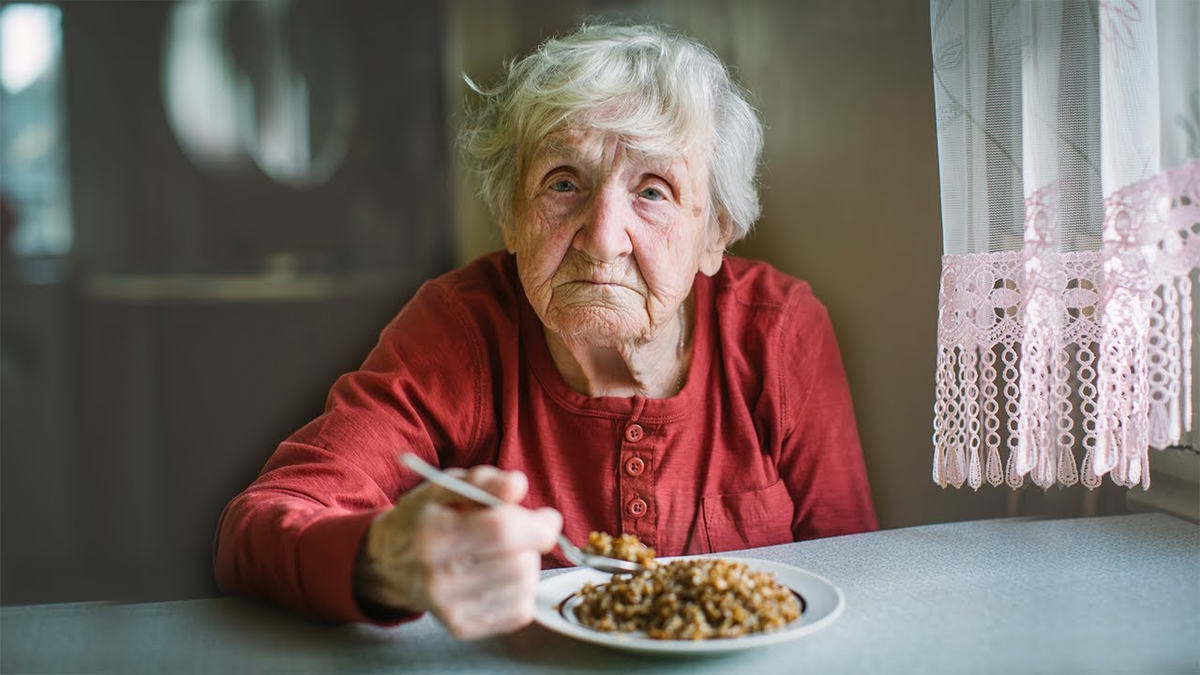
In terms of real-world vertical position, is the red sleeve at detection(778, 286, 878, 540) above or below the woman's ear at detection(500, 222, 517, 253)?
below

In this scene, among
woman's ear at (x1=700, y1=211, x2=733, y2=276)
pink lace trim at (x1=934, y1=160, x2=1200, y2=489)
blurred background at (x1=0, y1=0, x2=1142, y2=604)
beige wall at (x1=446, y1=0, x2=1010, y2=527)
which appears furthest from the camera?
blurred background at (x1=0, y1=0, x2=1142, y2=604)

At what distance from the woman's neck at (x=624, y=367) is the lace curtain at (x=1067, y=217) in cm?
42

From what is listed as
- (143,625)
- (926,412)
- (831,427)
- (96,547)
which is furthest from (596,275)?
(96,547)

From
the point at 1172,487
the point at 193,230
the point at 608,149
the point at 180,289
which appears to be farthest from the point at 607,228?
the point at 193,230

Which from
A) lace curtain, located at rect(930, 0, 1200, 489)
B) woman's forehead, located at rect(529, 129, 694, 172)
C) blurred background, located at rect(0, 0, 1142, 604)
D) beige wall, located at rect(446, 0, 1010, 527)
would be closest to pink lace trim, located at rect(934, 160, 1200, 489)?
lace curtain, located at rect(930, 0, 1200, 489)

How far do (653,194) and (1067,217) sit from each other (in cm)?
52

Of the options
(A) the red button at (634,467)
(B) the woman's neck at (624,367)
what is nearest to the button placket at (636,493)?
(A) the red button at (634,467)

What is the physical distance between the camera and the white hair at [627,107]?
4.27 feet

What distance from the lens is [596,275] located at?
4.26 ft

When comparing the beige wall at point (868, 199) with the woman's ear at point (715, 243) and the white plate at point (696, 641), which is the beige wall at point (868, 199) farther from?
the white plate at point (696, 641)

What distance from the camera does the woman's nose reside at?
1.27 m

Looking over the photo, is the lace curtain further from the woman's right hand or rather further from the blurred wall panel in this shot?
the blurred wall panel

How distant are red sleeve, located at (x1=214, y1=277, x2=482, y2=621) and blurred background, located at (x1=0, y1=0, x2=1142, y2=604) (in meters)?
1.30

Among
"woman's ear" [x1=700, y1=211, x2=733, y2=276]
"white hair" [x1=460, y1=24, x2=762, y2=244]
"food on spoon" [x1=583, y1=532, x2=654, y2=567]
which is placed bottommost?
"food on spoon" [x1=583, y1=532, x2=654, y2=567]
